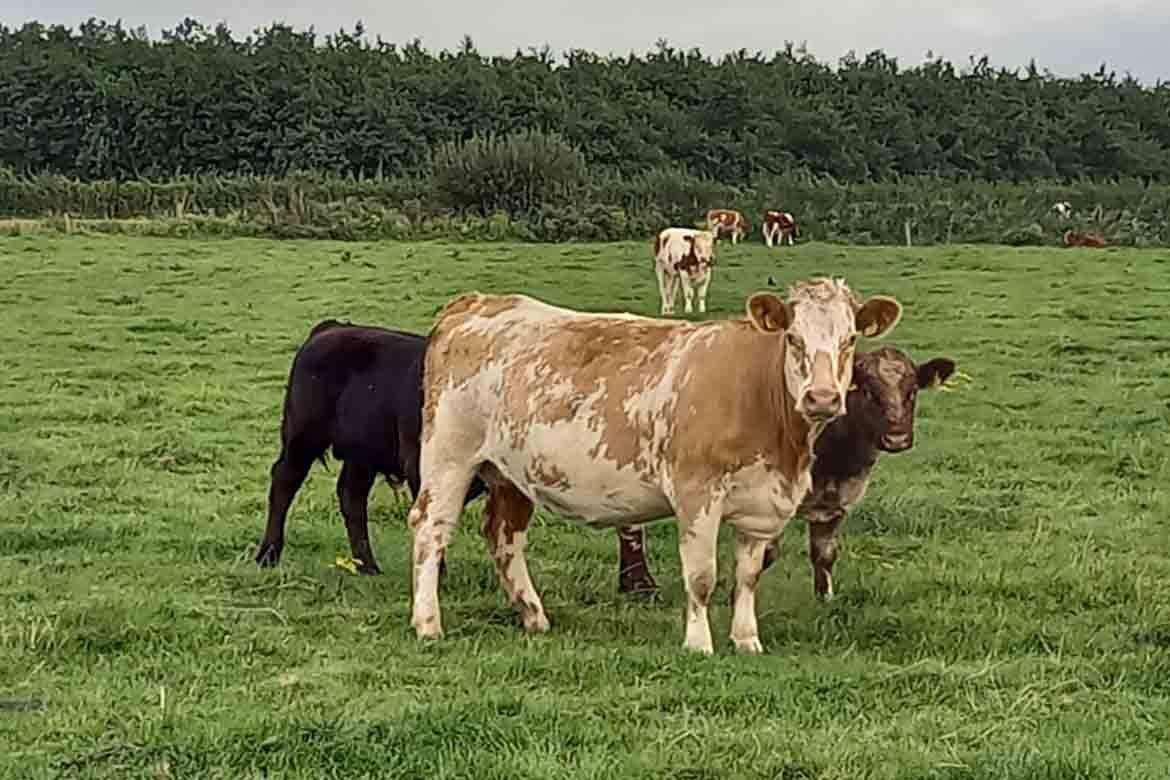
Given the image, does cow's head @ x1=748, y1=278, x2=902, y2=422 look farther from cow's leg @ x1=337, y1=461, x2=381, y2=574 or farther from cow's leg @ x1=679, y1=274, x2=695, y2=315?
cow's leg @ x1=679, y1=274, x2=695, y2=315

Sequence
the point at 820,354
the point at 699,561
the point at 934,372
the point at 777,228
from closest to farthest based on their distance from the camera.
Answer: the point at 820,354 < the point at 699,561 < the point at 934,372 < the point at 777,228

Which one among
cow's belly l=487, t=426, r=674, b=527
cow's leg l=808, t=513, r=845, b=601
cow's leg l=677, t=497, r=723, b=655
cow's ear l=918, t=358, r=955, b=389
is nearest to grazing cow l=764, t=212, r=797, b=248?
cow's ear l=918, t=358, r=955, b=389

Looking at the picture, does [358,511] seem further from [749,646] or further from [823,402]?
[823,402]

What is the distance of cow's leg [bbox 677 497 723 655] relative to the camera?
747 cm

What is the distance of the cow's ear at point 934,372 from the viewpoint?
952 cm

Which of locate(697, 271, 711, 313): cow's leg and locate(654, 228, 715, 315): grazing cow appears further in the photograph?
locate(697, 271, 711, 313): cow's leg

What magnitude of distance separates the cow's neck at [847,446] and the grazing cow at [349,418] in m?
2.40

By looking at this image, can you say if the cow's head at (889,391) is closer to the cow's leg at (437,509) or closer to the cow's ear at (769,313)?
the cow's ear at (769,313)

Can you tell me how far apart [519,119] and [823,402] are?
228 ft

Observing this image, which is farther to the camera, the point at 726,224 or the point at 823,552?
the point at 726,224

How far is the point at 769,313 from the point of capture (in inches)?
292

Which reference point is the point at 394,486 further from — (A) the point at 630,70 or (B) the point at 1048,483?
(A) the point at 630,70

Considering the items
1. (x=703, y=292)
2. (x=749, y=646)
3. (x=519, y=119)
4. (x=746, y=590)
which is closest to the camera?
(x=749, y=646)

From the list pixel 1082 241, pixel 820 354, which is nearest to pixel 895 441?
pixel 820 354
